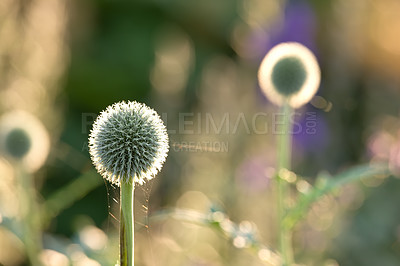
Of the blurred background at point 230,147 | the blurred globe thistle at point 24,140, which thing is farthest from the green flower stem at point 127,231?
the blurred globe thistle at point 24,140

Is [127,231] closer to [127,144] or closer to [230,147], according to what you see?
[127,144]

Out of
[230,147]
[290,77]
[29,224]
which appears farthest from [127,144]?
[230,147]

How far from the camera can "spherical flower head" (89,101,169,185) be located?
85cm

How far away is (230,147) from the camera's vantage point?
2496 millimetres

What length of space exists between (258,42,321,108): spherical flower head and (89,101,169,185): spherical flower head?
594 millimetres

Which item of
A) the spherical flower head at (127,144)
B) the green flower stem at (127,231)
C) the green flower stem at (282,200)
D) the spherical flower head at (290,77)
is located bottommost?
the green flower stem at (127,231)

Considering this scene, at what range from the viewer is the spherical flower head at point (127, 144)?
851 millimetres

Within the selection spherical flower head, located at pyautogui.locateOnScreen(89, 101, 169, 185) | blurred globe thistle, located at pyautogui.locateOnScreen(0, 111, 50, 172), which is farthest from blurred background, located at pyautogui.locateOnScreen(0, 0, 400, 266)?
spherical flower head, located at pyautogui.locateOnScreen(89, 101, 169, 185)

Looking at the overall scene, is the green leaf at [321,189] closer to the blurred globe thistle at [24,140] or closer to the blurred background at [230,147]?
the blurred background at [230,147]

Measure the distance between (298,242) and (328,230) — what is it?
0.64 feet

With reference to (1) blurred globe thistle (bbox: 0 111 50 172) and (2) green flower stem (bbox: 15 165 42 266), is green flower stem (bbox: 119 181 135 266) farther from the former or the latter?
(1) blurred globe thistle (bbox: 0 111 50 172)

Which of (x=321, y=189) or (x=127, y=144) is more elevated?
(x=321, y=189)

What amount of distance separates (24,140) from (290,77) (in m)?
0.77

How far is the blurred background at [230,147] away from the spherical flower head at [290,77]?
0.69 ft
